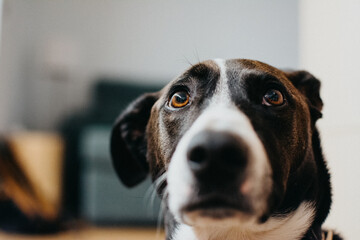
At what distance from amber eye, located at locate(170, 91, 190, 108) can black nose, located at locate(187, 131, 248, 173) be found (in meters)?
0.40

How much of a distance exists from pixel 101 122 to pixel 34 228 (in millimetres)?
1467

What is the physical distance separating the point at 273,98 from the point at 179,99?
1.04 ft

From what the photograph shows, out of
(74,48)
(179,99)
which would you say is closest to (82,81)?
(74,48)

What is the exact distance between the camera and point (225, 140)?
0.92m

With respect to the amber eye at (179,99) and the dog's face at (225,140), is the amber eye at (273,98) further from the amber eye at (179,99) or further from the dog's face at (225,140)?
the amber eye at (179,99)

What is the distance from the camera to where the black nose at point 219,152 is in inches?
36.1

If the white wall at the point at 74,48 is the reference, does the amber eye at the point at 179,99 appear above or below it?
above

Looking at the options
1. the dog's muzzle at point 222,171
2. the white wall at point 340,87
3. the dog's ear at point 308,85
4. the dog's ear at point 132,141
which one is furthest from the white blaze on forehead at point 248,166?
the dog's ear at point 132,141

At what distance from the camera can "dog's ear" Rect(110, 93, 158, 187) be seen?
1.72 m

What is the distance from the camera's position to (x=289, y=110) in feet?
4.22

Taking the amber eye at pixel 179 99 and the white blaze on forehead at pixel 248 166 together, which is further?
the amber eye at pixel 179 99

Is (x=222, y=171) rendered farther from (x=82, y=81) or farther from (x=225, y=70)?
(x=82, y=81)

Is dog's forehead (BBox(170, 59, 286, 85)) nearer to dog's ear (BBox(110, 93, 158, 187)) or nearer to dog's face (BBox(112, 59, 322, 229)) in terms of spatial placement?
dog's face (BBox(112, 59, 322, 229))

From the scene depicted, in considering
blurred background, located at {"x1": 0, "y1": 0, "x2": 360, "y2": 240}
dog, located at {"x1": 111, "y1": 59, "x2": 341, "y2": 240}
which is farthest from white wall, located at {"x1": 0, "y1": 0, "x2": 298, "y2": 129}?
dog, located at {"x1": 111, "y1": 59, "x2": 341, "y2": 240}
